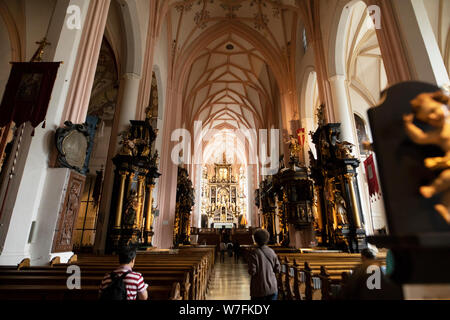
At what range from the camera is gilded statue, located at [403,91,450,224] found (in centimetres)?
67

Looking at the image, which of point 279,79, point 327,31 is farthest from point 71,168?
point 279,79

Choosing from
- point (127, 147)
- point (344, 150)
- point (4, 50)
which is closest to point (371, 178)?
point (344, 150)

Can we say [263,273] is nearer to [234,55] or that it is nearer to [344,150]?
[344,150]

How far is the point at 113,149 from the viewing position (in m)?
7.30

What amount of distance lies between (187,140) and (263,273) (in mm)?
16453

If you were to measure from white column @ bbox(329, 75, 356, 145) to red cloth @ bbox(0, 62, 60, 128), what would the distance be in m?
7.53

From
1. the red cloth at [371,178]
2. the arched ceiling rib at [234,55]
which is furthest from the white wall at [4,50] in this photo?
the red cloth at [371,178]

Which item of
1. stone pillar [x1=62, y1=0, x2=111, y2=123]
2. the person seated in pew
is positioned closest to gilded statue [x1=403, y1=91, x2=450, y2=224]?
the person seated in pew

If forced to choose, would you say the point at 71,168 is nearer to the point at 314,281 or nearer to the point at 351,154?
the point at 314,281

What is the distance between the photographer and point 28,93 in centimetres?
387

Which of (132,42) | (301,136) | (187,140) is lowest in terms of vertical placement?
(301,136)

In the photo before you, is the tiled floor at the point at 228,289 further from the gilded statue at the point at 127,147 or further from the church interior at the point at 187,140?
the gilded statue at the point at 127,147

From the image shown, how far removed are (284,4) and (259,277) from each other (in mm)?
13731

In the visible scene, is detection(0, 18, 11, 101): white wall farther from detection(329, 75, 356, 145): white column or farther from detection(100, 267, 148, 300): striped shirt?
detection(329, 75, 356, 145): white column
